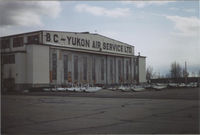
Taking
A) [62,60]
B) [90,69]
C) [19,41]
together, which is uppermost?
[19,41]

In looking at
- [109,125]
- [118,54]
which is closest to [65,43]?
[118,54]

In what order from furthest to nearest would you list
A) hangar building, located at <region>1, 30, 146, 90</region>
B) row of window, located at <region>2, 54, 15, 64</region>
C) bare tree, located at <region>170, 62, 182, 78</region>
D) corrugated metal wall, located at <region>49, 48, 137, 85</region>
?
bare tree, located at <region>170, 62, 182, 78</region> < corrugated metal wall, located at <region>49, 48, 137, 85</region> < row of window, located at <region>2, 54, 15, 64</region> < hangar building, located at <region>1, 30, 146, 90</region>

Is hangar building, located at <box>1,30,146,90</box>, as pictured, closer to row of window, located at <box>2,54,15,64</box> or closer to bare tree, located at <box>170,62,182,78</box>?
row of window, located at <box>2,54,15,64</box>

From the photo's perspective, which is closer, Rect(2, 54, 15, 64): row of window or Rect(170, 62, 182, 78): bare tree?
Rect(2, 54, 15, 64): row of window

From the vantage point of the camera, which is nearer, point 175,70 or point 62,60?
point 62,60

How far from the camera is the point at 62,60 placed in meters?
49.4

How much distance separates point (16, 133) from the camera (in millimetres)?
7812

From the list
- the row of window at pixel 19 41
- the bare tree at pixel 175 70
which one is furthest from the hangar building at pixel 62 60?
the bare tree at pixel 175 70

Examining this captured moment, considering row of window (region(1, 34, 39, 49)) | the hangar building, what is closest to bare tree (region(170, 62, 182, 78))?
the hangar building

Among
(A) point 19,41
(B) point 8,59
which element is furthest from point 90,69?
(B) point 8,59

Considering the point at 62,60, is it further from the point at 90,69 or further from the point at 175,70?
the point at 175,70

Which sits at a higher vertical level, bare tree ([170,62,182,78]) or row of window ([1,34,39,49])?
row of window ([1,34,39,49])

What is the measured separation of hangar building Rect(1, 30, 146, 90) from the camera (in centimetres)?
4425

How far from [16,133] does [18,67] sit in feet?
124
